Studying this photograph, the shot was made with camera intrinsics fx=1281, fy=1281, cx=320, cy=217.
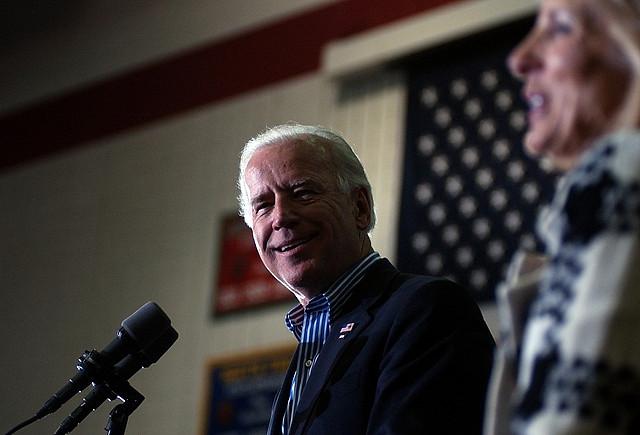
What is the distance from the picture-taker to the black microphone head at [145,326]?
9.23 ft

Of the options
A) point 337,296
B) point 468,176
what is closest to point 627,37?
point 337,296

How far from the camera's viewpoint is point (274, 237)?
10.2 feet

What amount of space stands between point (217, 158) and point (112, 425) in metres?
6.07

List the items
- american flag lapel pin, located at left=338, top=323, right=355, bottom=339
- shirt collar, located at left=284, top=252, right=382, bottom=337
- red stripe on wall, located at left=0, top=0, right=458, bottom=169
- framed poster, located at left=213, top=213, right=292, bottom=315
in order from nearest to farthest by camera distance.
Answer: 1. american flag lapel pin, located at left=338, top=323, right=355, bottom=339
2. shirt collar, located at left=284, top=252, right=382, bottom=337
3. framed poster, located at left=213, top=213, right=292, bottom=315
4. red stripe on wall, located at left=0, top=0, right=458, bottom=169

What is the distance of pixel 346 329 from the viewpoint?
277 centimetres

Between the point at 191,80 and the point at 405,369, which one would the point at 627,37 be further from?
the point at 191,80

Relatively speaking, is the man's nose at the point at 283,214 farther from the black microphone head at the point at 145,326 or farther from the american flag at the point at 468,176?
the american flag at the point at 468,176

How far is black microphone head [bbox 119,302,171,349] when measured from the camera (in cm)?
281

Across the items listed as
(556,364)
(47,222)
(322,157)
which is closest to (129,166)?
(47,222)

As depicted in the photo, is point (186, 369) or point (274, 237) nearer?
point (274, 237)

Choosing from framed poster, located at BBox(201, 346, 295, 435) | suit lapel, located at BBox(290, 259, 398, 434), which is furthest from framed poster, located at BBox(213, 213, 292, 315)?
suit lapel, located at BBox(290, 259, 398, 434)

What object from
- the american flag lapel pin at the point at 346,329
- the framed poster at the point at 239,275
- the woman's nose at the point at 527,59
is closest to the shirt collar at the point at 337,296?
the american flag lapel pin at the point at 346,329

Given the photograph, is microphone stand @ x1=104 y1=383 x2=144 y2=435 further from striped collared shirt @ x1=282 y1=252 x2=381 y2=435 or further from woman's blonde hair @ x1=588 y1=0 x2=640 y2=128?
woman's blonde hair @ x1=588 y1=0 x2=640 y2=128

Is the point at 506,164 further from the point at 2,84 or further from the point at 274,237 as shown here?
the point at 2,84
